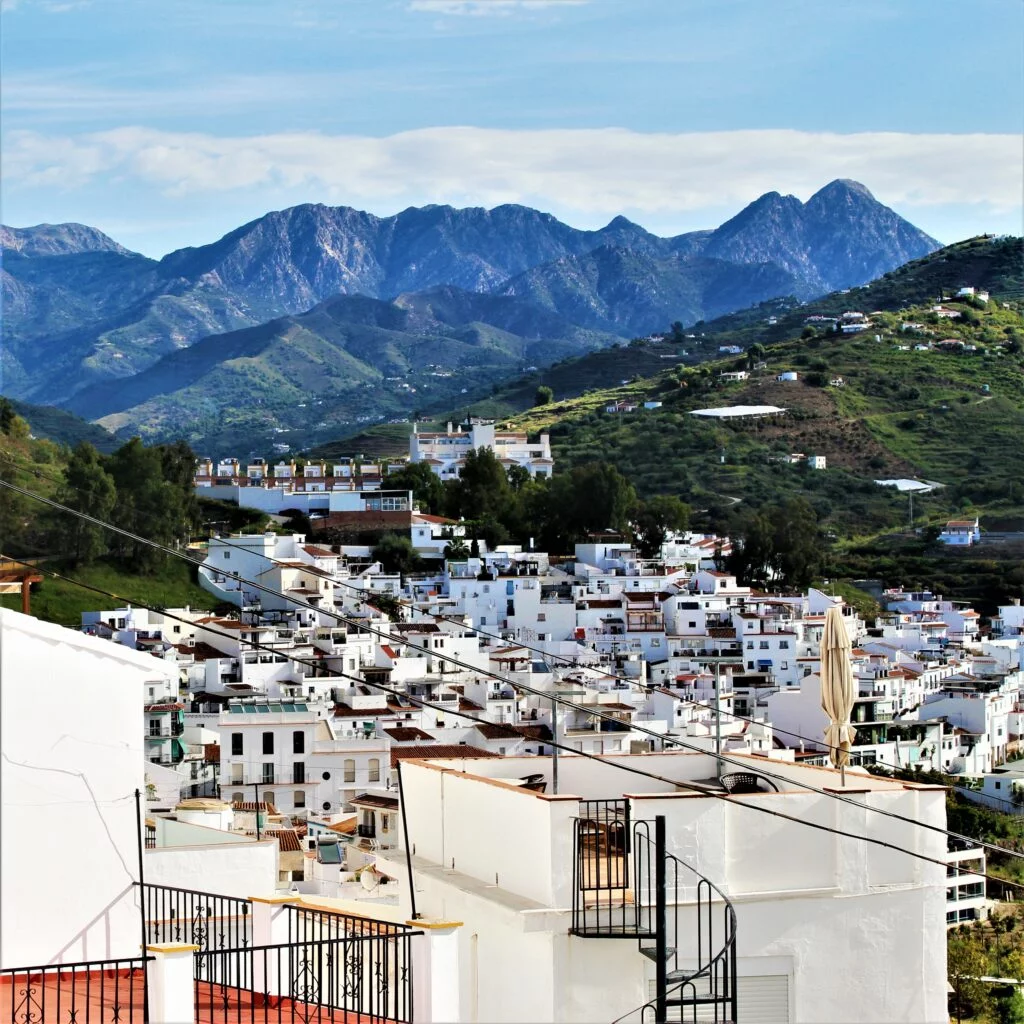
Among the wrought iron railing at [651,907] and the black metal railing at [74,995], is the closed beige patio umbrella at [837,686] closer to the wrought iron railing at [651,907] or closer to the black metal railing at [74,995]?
the wrought iron railing at [651,907]

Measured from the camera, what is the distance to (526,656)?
36.7 metres

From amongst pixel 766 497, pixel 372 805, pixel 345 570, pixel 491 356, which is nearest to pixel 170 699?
pixel 372 805

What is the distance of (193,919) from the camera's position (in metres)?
4.88

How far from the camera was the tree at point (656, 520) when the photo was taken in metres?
50.3

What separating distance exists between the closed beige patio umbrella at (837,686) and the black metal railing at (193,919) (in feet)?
6.18

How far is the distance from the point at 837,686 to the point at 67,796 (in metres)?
2.60

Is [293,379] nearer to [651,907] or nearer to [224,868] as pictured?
[224,868]

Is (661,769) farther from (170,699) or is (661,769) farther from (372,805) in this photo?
(170,699)

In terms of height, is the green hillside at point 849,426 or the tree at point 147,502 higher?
the green hillside at point 849,426

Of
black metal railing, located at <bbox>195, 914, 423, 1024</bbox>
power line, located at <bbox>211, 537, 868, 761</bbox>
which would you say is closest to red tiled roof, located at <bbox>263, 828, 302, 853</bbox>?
power line, located at <bbox>211, 537, 868, 761</bbox>

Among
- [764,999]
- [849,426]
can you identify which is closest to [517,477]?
[849,426]

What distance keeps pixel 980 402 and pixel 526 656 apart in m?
38.9

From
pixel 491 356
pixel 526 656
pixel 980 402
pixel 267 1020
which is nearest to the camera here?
pixel 267 1020

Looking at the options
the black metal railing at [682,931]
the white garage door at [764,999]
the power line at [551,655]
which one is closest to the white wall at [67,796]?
the black metal railing at [682,931]
